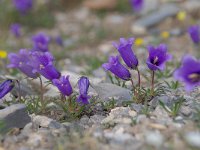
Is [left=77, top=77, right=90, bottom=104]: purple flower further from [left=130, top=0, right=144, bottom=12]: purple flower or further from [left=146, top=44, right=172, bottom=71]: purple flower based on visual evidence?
[left=130, top=0, right=144, bottom=12]: purple flower

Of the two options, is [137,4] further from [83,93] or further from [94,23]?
[83,93]

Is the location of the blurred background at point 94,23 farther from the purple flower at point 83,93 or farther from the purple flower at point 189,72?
the purple flower at point 189,72

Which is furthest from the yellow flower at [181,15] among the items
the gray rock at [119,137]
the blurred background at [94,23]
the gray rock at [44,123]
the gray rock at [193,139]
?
the gray rock at [193,139]

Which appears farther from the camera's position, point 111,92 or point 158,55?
point 111,92

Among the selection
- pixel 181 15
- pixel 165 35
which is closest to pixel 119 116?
pixel 165 35

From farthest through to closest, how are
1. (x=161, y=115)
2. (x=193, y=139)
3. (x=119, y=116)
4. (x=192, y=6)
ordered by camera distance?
(x=192, y=6), (x=119, y=116), (x=161, y=115), (x=193, y=139)

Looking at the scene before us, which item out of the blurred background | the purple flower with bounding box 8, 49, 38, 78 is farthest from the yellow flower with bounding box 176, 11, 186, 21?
the purple flower with bounding box 8, 49, 38, 78
